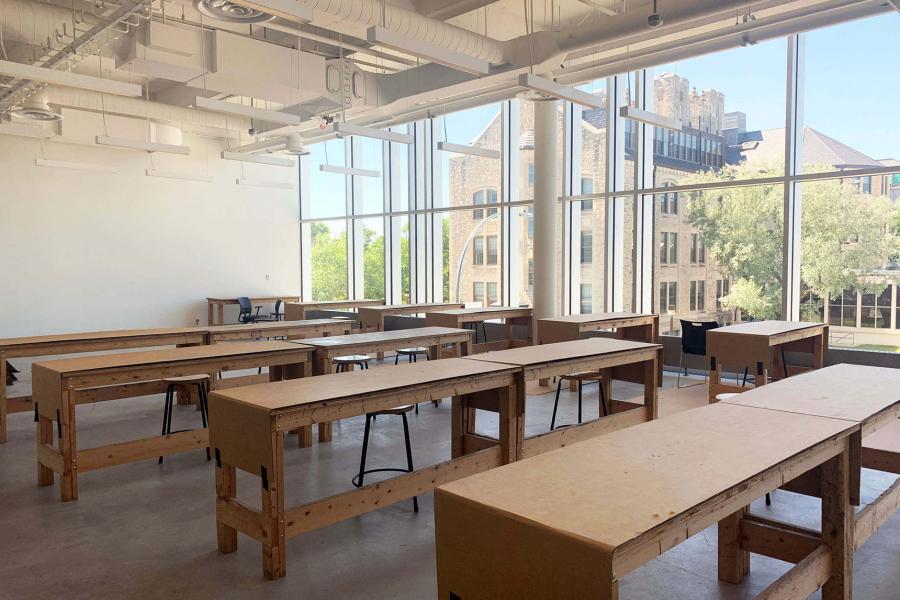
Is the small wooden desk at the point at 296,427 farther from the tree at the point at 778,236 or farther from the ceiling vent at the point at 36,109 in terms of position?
the ceiling vent at the point at 36,109

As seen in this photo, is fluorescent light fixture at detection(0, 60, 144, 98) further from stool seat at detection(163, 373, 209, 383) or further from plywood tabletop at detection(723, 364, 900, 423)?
plywood tabletop at detection(723, 364, 900, 423)

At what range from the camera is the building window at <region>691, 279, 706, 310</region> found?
27.8 feet

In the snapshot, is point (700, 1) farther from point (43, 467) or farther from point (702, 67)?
point (43, 467)

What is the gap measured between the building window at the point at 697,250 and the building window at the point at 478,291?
3.69 meters

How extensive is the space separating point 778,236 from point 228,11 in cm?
642

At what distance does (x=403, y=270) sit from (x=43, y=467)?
8.80 m

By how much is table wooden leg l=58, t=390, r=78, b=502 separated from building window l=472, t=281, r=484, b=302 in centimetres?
791

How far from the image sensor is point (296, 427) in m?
2.85

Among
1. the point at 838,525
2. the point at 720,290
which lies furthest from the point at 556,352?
the point at 720,290

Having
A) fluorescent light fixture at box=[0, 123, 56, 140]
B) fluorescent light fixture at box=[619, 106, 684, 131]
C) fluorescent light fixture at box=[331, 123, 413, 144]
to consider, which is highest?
fluorescent light fixture at box=[0, 123, 56, 140]

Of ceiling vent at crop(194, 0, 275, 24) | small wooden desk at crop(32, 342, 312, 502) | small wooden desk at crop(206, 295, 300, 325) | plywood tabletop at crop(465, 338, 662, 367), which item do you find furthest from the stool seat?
small wooden desk at crop(206, 295, 300, 325)

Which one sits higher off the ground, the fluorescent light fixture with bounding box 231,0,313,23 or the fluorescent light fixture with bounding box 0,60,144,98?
the fluorescent light fixture with bounding box 231,0,313,23

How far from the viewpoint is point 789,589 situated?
210 centimetres

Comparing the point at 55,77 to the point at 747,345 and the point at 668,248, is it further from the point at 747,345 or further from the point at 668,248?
the point at 668,248
